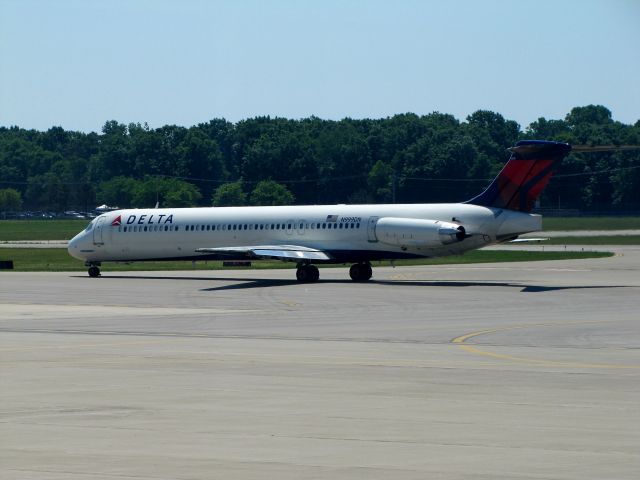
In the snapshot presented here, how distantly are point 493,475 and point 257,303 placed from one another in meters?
27.6

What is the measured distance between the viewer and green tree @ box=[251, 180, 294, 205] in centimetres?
14425

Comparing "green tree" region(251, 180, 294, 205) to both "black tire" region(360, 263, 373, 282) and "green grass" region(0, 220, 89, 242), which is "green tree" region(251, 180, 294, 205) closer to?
"green grass" region(0, 220, 89, 242)

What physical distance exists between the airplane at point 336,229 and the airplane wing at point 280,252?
1.6 inches

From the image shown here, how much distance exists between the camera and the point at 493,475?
12062 millimetres

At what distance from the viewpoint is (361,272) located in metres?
52.3

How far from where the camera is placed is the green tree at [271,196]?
473 feet

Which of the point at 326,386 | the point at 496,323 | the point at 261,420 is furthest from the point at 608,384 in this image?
the point at 496,323

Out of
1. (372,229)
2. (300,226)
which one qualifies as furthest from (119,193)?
(372,229)

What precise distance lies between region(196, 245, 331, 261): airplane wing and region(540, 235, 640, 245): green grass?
1685 inches

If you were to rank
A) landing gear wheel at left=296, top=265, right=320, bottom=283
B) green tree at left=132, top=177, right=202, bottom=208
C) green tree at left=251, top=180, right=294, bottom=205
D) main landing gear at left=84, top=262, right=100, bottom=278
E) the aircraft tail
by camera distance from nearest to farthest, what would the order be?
the aircraft tail → landing gear wheel at left=296, top=265, right=320, bottom=283 → main landing gear at left=84, top=262, right=100, bottom=278 → green tree at left=132, top=177, right=202, bottom=208 → green tree at left=251, top=180, right=294, bottom=205

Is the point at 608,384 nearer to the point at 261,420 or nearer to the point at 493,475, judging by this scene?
the point at 261,420

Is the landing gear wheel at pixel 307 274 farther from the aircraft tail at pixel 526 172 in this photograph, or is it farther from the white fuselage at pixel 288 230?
the aircraft tail at pixel 526 172

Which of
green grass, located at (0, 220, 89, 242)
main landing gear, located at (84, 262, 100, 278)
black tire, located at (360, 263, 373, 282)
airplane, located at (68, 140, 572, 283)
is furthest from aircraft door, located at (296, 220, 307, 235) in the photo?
green grass, located at (0, 220, 89, 242)

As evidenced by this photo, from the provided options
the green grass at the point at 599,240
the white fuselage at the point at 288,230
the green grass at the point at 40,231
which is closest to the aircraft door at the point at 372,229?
the white fuselage at the point at 288,230
